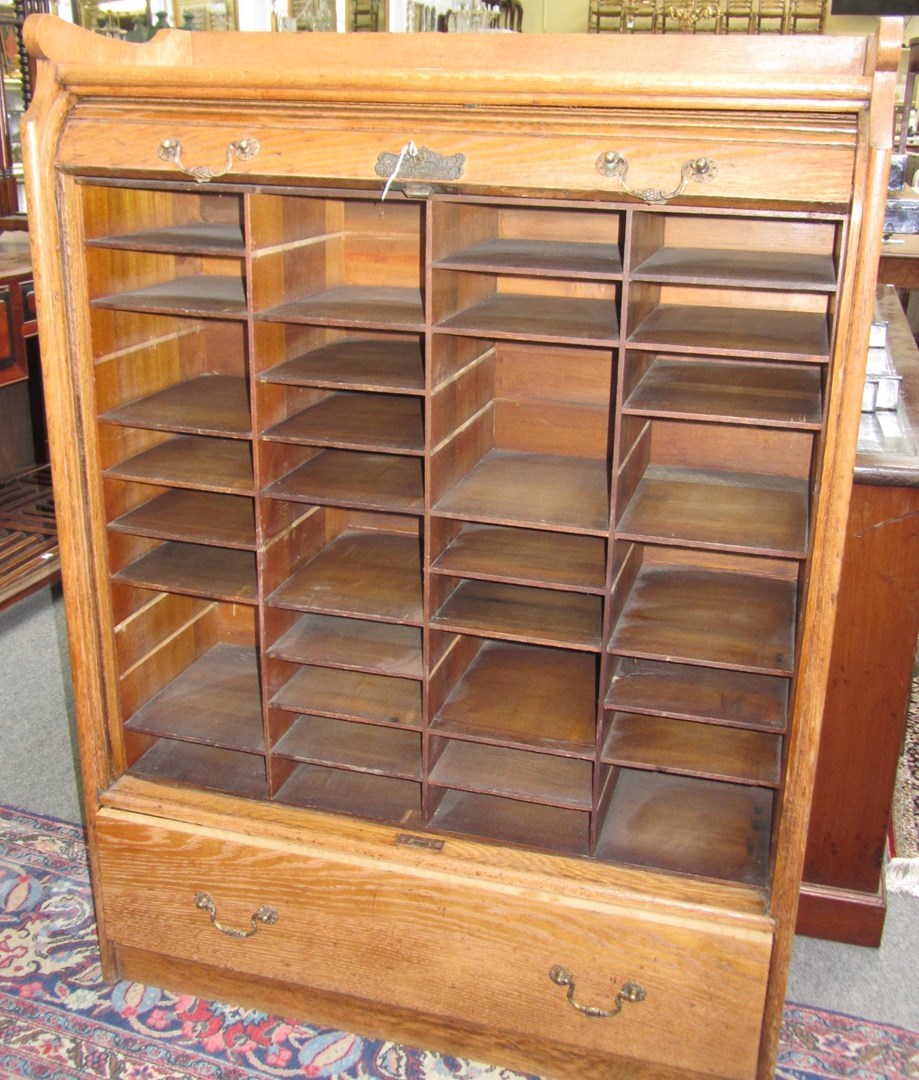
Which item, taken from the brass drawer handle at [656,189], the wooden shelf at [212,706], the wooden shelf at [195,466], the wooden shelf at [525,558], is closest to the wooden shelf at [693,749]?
the wooden shelf at [525,558]

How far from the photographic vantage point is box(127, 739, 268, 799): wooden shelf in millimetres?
2053

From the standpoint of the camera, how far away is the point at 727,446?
6.81ft

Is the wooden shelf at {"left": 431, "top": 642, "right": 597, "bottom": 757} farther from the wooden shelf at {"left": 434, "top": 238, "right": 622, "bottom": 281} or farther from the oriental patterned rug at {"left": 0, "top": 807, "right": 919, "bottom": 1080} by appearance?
the wooden shelf at {"left": 434, "top": 238, "right": 622, "bottom": 281}

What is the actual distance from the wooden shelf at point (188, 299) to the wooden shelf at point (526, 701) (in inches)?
30.4

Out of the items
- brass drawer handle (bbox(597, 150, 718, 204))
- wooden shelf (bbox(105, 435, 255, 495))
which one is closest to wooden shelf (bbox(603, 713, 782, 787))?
wooden shelf (bbox(105, 435, 255, 495))

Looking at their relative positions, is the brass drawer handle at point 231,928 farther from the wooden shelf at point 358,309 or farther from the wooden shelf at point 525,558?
the wooden shelf at point 358,309

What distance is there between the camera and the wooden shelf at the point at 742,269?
1.49 metres

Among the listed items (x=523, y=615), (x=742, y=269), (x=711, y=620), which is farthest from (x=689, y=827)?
(x=742, y=269)

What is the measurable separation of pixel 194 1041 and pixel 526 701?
88 centimetres

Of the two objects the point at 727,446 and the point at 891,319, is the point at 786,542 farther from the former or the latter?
the point at 891,319

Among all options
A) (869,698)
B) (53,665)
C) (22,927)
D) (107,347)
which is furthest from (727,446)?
(53,665)

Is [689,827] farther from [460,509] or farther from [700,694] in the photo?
[460,509]

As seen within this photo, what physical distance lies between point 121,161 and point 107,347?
35 centimetres

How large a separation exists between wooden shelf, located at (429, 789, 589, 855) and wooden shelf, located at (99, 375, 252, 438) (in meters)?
0.77
